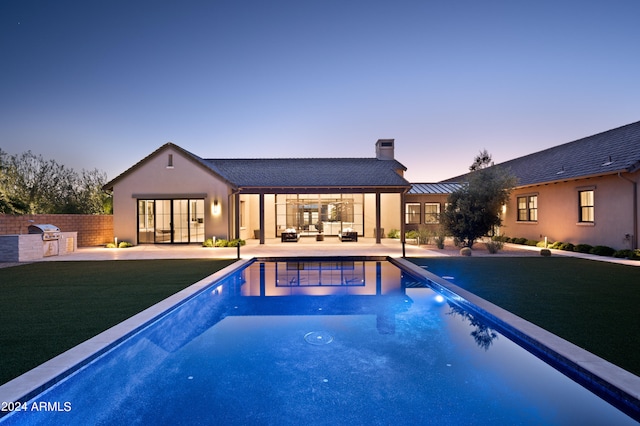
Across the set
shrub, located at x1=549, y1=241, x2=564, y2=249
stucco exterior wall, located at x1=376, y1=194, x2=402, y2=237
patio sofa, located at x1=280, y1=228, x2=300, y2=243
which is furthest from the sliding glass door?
shrub, located at x1=549, y1=241, x2=564, y2=249

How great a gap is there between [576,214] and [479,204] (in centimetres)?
472

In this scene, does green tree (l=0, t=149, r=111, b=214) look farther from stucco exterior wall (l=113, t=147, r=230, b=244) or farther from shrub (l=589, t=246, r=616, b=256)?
shrub (l=589, t=246, r=616, b=256)

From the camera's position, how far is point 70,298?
22.6 feet

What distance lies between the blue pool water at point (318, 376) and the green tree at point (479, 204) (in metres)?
10.2

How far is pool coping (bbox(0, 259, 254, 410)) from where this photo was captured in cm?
306

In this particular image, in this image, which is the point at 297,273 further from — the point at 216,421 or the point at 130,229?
the point at 130,229

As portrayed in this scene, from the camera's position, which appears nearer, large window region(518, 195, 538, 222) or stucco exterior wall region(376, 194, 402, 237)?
large window region(518, 195, 538, 222)

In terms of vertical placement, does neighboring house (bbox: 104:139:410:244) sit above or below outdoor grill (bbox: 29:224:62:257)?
above

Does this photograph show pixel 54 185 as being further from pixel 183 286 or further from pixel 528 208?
pixel 528 208

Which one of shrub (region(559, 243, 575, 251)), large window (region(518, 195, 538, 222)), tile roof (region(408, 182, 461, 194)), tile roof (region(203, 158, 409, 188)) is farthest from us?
tile roof (region(408, 182, 461, 194))

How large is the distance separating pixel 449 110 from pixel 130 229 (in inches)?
904

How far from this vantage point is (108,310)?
5.90 m

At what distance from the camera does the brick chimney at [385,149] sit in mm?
26344

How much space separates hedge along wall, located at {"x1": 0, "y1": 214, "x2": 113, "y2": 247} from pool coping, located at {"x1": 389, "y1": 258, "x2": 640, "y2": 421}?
738 inches
